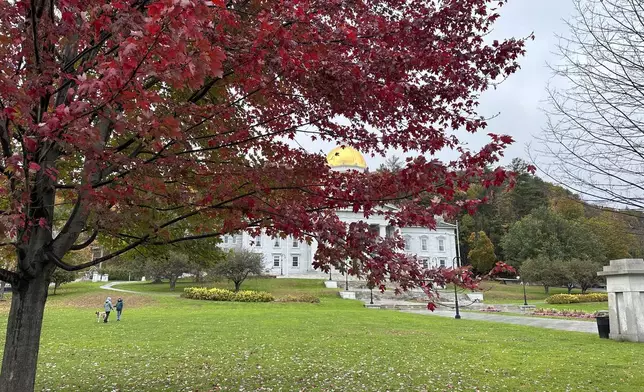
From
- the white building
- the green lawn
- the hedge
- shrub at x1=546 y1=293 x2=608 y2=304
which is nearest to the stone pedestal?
the green lawn

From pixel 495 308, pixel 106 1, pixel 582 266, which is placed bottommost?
pixel 495 308

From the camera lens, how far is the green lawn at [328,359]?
827 centimetres

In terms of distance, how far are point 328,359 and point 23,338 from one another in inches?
308

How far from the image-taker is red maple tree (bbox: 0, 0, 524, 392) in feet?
11.0

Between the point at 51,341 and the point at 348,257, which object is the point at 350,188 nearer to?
the point at 348,257

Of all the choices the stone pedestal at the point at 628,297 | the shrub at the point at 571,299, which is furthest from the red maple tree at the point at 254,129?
the shrub at the point at 571,299

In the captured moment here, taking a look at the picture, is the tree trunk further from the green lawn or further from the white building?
the white building

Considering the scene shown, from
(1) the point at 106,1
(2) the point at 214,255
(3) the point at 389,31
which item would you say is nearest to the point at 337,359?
(2) the point at 214,255

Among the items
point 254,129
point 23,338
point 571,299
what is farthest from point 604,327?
point 571,299

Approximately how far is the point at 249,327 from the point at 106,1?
16.5 meters

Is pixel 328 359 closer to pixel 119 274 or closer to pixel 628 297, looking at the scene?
pixel 628 297

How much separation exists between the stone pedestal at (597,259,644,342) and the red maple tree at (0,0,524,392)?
12567 mm

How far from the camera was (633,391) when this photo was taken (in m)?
7.58

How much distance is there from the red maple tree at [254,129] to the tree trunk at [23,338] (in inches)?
0.6
